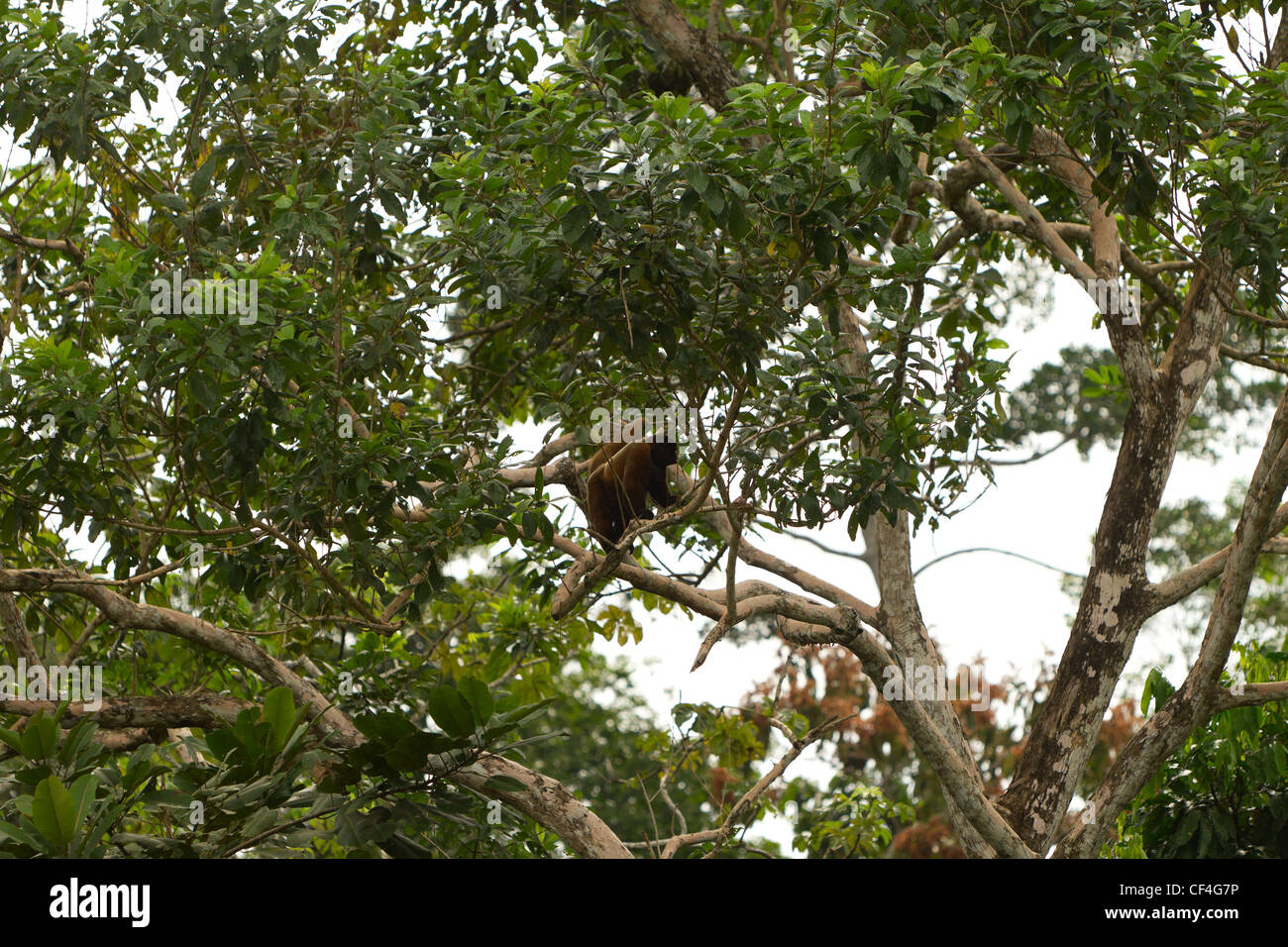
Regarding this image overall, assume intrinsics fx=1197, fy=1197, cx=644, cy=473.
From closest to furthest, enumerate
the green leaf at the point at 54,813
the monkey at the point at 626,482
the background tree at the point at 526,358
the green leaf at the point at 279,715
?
the green leaf at the point at 54,813 → the green leaf at the point at 279,715 → the background tree at the point at 526,358 → the monkey at the point at 626,482

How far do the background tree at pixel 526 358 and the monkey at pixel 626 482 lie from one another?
204mm

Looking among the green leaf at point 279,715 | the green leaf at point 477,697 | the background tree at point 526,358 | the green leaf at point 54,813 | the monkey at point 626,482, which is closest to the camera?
the green leaf at point 54,813

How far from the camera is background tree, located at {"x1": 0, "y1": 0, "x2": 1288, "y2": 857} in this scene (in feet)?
12.4

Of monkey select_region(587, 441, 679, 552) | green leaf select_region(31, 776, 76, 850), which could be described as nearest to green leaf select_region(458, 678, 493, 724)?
green leaf select_region(31, 776, 76, 850)

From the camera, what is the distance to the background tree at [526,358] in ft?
12.4

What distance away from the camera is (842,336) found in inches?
249

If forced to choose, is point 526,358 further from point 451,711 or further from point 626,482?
point 451,711

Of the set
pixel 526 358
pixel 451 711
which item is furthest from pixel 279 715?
pixel 526 358

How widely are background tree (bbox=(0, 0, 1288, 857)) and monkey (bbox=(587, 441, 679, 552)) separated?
20 centimetres

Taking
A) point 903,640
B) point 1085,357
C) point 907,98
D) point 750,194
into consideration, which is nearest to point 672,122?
point 750,194

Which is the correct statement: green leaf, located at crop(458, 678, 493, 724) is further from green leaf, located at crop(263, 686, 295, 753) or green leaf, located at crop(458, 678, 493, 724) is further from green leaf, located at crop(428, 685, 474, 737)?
green leaf, located at crop(263, 686, 295, 753)

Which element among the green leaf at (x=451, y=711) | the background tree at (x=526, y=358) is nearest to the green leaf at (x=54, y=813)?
the background tree at (x=526, y=358)

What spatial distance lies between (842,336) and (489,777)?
3911 millimetres

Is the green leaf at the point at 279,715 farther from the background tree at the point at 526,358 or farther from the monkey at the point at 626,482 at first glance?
the monkey at the point at 626,482
